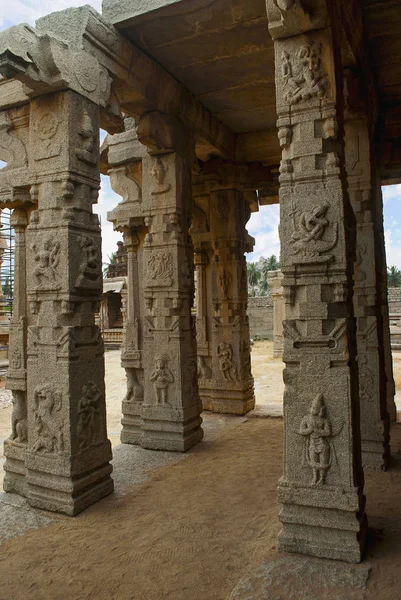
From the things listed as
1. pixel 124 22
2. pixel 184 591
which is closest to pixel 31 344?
pixel 184 591

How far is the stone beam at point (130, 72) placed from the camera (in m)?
5.34

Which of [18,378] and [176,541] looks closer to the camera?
[176,541]

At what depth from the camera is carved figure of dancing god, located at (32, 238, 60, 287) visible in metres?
5.18

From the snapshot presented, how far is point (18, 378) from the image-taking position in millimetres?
5906

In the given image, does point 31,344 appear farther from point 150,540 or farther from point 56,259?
point 150,540

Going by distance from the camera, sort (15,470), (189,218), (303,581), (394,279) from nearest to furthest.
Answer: (303,581) → (15,470) → (189,218) → (394,279)

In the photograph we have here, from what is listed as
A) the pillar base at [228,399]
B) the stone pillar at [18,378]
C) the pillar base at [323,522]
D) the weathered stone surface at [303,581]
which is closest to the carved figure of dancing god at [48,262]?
the stone pillar at [18,378]

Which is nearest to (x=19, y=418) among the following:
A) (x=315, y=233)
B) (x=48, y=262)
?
(x=48, y=262)

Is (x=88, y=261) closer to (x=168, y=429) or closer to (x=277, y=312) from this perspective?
(x=168, y=429)

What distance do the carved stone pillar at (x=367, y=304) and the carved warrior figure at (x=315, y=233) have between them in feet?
8.94

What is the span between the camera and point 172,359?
743 cm

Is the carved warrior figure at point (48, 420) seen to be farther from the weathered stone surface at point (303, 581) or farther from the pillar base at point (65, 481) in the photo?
the weathered stone surface at point (303, 581)

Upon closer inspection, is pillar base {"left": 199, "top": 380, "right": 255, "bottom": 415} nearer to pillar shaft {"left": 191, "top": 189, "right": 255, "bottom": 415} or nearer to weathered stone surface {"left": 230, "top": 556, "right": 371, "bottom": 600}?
pillar shaft {"left": 191, "top": 189, "right": 255, "bottom": 415}

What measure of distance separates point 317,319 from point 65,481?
3171mm
